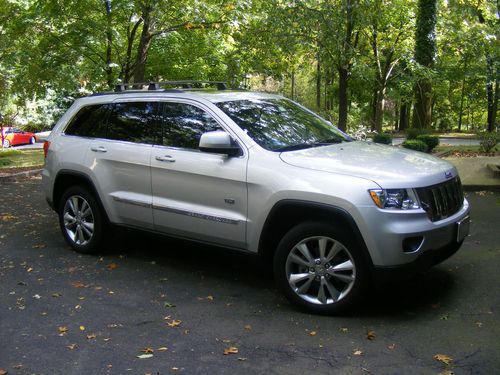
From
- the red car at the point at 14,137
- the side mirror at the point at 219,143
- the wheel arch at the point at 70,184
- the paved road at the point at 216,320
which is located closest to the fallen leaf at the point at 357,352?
the paved road at the point at 216,320

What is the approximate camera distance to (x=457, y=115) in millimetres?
44438

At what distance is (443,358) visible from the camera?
11.8 feet

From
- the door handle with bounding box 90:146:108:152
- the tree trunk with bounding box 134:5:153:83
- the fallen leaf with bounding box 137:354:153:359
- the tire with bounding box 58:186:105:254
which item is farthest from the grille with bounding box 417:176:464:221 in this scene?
the tree trunk with bounding box 134:5:153:83

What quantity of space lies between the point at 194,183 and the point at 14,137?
33.0 meters

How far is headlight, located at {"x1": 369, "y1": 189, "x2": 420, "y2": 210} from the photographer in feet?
13.3

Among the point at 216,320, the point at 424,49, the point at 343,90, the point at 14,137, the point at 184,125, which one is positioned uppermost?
the point at 424,49

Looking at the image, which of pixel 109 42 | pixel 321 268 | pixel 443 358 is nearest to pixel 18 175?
pixel 109 42

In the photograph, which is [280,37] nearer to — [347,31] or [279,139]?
[347,31]

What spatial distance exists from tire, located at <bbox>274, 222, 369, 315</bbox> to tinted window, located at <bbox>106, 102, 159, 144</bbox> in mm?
1960

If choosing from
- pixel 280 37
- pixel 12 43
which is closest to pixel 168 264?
pixel 280 37

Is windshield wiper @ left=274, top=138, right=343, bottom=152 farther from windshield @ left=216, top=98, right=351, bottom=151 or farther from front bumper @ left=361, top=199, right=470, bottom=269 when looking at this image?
front bumper @ left=361, top=199, right=470, bottom=269

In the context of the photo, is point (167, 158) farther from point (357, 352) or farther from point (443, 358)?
point (443, 358)

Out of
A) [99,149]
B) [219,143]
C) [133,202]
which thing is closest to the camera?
[219,143]

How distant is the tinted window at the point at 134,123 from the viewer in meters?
5.63
